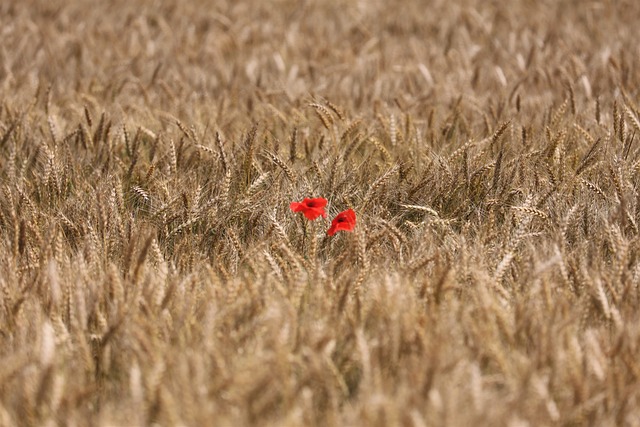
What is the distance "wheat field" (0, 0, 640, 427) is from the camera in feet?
4.74

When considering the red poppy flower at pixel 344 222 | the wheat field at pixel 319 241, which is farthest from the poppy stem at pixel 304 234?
the red poppy flower at pixel 344 222

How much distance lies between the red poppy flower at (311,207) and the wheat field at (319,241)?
50 mm

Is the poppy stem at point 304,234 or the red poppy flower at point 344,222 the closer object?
the red poppy flower at point 344,222

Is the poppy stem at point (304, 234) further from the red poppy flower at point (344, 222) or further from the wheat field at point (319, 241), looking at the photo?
the red poppy flower at point (344, 222)

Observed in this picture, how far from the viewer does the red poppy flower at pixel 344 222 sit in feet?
6.57

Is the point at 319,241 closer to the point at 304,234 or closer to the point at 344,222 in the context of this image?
the point at 304,234

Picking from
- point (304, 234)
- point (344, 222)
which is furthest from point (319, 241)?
point (344, 222)

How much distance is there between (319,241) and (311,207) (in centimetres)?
13

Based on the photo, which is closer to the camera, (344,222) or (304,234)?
(344,222)

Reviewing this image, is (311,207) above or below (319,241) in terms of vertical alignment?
above

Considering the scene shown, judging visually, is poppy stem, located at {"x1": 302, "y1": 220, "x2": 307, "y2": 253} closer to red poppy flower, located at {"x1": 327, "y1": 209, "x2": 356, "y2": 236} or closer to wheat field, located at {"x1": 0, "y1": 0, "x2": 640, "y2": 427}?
wheat field, located at {"x1": 0, "y1": 0, "x2": 640, "y2": 427}

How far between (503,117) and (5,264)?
1.77 m

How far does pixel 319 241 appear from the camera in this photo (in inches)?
86.2

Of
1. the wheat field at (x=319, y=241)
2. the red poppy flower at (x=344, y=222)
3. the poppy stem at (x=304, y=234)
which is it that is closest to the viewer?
the wheat field at (x=319, y=241)
